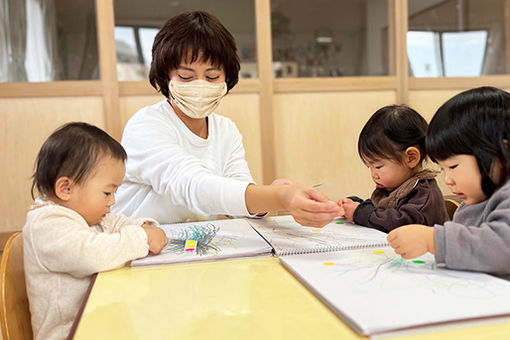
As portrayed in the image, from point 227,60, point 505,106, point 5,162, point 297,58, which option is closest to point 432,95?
point 297,58

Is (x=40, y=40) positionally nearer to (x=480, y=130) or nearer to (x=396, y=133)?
(x=396, y=133)

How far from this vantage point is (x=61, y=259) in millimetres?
799

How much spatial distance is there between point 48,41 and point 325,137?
6.57 feet

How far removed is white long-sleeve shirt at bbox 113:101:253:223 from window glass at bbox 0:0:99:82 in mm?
1663

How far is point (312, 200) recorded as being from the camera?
2.92 feet

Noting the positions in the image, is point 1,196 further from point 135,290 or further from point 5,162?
point 135,290

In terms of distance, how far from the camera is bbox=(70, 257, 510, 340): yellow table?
1.67 ft

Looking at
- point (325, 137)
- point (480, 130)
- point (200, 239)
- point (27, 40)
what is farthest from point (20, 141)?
point (480, 130)

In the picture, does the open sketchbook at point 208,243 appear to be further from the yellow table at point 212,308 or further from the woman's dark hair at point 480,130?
the woman's dark hair at point 480,130

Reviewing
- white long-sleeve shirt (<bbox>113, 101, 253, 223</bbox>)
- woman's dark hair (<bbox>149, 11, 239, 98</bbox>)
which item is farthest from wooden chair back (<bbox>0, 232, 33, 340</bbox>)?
woman's dark hair (<bbox>149, 11, 239, 98</bbox>)

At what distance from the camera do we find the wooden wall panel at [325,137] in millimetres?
2957

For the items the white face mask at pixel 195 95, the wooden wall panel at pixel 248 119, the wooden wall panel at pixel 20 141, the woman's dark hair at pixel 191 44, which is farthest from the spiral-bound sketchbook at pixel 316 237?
the wooden wall panel at pixel 20 141

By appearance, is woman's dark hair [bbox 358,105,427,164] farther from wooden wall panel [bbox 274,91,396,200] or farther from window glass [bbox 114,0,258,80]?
window glass [bbox 114,0,258,80]

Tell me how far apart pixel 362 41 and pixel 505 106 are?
331cm
